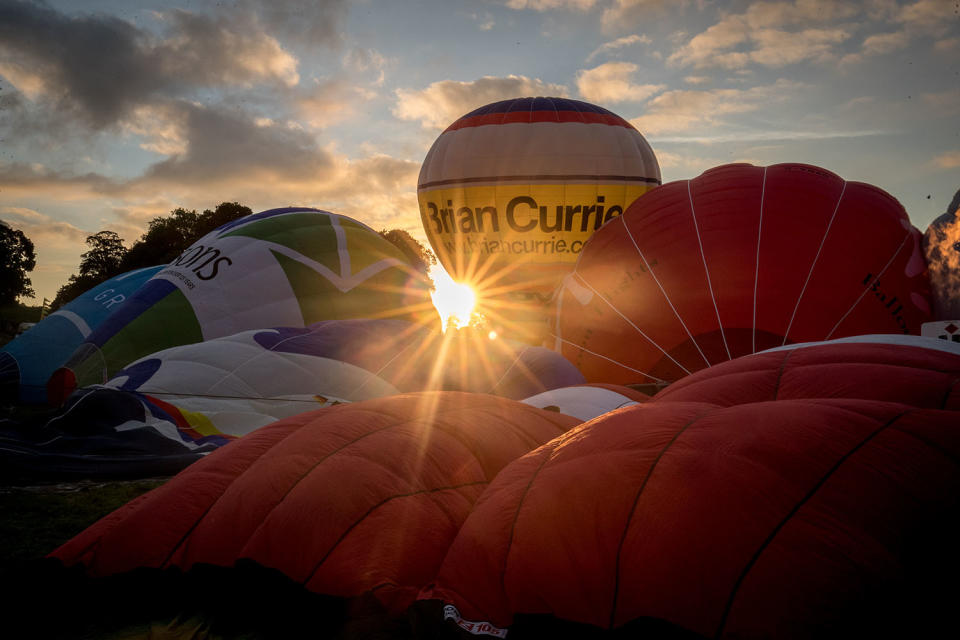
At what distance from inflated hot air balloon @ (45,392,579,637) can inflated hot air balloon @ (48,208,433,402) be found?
19.4 ft

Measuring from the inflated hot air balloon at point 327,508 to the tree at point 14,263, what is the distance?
26.0 meters

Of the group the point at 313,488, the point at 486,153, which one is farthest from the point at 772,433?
the point at 486,153

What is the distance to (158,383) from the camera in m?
6.29

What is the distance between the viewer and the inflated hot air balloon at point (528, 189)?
1530cm

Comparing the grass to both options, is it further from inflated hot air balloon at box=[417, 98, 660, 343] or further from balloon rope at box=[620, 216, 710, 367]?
inflated hot air balloon at box=[417, 98, 660, 343]

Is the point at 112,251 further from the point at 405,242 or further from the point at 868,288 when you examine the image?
the point at 868,288

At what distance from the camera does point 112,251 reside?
2688 centimetres

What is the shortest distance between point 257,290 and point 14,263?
20969 mm

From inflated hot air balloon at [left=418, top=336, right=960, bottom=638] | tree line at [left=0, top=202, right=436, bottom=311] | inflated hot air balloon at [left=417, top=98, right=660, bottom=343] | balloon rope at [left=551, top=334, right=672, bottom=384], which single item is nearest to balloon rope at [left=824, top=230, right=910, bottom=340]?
balloon rope at [left=551, top=334, right=672, bottom=384]

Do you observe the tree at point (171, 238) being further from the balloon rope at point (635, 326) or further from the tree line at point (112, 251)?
the balloon rope at point (635, 326)

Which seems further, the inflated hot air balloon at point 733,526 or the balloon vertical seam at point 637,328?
the balloon vertical seam at point 637,328

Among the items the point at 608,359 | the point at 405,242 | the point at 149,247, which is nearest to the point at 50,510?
the point at 608,359

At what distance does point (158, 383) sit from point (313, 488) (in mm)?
4013

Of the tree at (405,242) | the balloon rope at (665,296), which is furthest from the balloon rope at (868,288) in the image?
the tree at (405,242)
